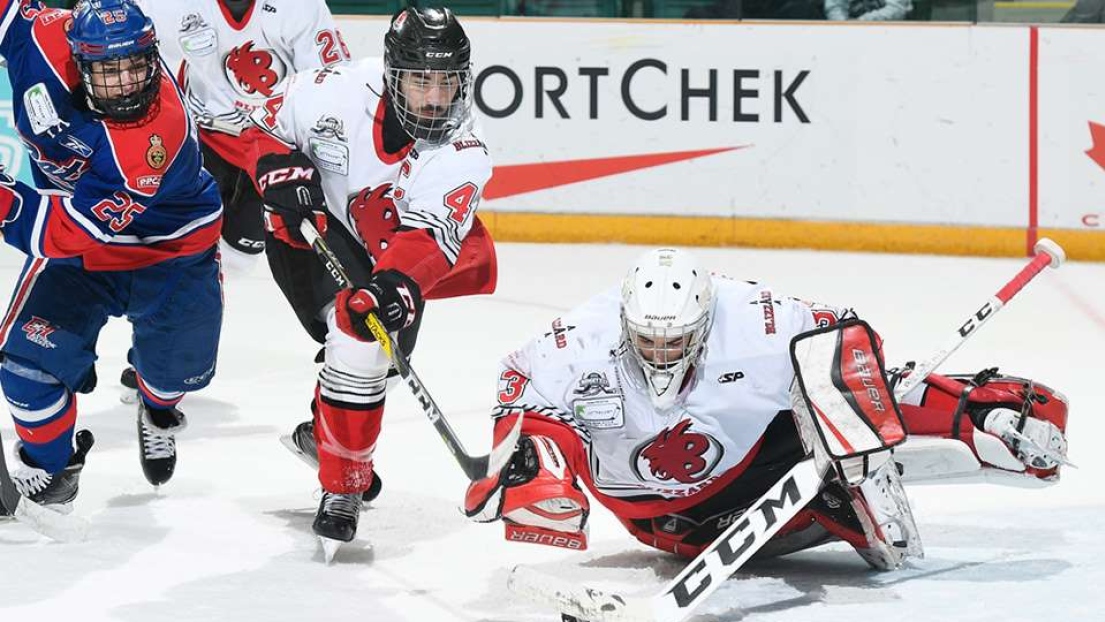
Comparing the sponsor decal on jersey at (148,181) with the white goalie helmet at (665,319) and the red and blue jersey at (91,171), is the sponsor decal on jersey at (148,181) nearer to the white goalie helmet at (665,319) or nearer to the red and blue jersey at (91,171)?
the red and blue jersey at (91,171)

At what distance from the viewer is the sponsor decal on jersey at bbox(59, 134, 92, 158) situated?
3740 millimetres

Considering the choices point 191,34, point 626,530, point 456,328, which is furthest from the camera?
point 456,328

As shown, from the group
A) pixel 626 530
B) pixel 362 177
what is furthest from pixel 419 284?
pixel 626 530

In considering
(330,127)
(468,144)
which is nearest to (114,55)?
(330,127)

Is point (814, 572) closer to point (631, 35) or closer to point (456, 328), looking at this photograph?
point (456, 328)

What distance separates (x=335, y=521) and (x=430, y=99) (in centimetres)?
79

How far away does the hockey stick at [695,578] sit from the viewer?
303 centimetres

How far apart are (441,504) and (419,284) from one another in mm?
717

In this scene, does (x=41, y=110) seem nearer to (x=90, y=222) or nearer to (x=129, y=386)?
(x=90, y=222)

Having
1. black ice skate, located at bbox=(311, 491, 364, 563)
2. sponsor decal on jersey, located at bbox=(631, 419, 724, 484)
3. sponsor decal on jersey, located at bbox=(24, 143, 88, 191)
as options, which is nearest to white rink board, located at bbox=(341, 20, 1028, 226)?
sponsor decal on jersey, located at bbox=(24, 143, 88, 191)

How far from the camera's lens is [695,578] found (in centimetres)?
306

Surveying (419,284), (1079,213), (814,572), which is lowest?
(1079,213)

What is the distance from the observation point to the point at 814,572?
3.48m

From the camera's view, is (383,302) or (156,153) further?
(156,153)
